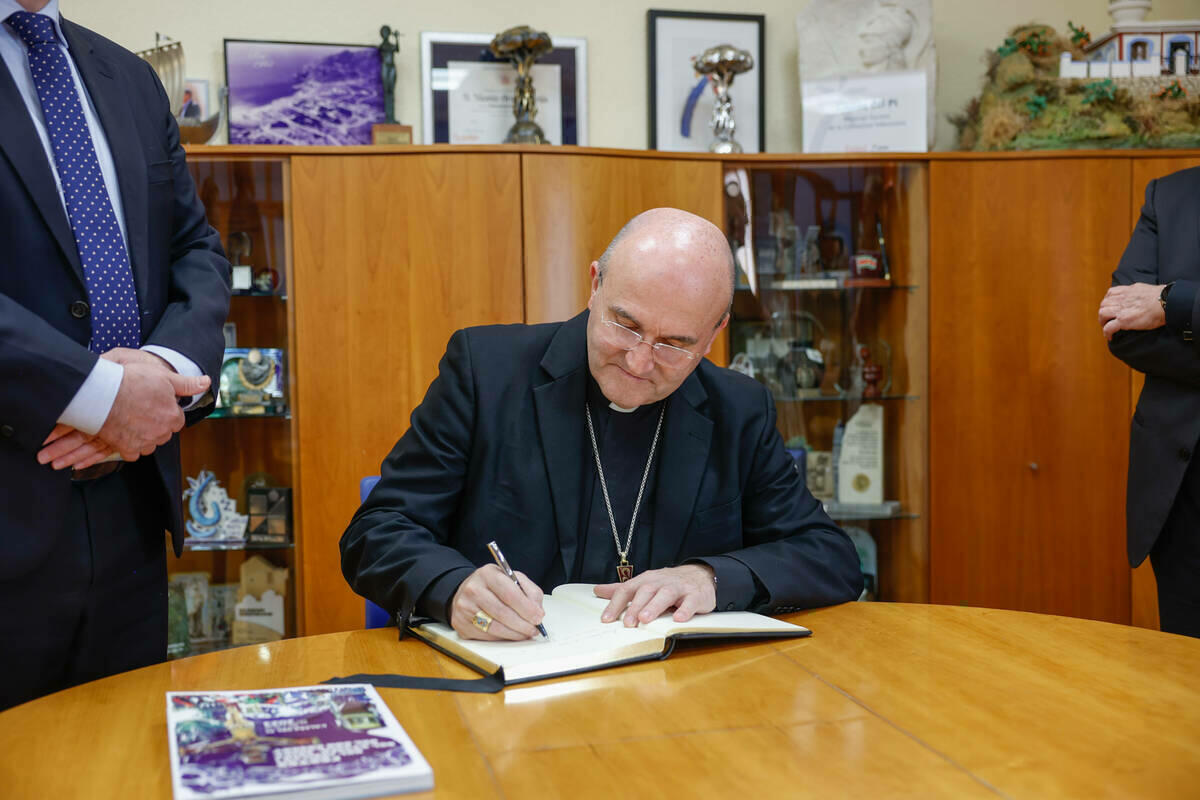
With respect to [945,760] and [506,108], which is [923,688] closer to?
[945,760]

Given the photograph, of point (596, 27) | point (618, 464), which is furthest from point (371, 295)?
point (618, 464)

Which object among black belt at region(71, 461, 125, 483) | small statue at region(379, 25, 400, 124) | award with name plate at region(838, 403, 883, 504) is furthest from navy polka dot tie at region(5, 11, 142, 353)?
award with name plate at region(838, 403, 883, 504)

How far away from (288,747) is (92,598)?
26.4 inches

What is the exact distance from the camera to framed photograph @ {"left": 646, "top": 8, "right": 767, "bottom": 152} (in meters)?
3.79

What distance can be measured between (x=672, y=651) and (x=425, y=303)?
2.09 m

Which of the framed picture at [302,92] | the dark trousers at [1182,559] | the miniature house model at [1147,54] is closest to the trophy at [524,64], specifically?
the framed picture at [302,92]

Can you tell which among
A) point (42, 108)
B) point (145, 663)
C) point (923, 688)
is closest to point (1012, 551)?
point (923, 688)

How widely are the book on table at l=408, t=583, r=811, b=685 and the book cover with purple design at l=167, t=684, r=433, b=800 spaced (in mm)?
199

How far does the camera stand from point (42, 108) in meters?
1.55

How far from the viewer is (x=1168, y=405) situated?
7.70ft

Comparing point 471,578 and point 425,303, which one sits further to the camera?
point 425,303

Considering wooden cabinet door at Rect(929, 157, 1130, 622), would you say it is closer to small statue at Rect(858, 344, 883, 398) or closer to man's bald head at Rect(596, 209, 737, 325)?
small statue at Rect(858, 344, 883, 398)

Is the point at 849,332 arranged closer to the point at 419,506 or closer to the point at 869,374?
the point at 869,374

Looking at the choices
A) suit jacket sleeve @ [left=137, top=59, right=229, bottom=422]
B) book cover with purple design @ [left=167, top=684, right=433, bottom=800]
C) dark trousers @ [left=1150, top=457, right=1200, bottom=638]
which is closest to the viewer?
book cover with purple design @ [left=167, top=684, right=433, bottom=800]
